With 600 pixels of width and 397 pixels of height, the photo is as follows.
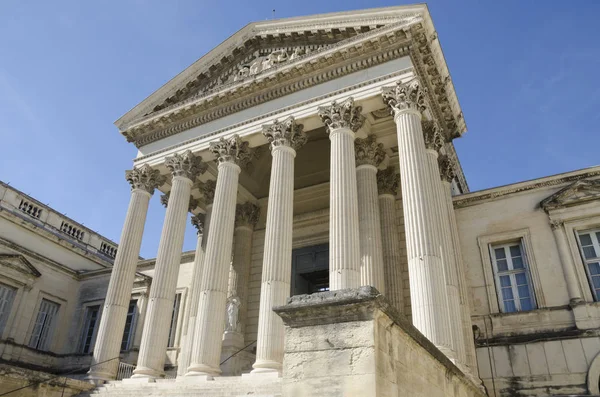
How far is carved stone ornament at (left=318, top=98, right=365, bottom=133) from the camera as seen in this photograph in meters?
15.2

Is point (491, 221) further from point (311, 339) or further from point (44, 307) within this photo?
point (44, 307)

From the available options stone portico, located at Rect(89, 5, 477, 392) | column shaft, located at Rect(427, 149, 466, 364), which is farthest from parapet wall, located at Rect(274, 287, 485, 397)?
column shaft, located at Rect(427, 149, 466, 364)

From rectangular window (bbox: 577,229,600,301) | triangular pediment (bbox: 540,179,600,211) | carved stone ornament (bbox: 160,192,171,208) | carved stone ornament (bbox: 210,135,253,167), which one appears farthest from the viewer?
carved stone ornament (bbox: 160,192,171,208)

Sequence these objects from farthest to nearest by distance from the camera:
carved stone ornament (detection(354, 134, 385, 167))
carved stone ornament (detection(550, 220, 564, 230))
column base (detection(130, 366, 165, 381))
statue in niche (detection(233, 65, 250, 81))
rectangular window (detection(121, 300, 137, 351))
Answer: rectangular window (detection(121, 300, 137, 351))
statue in niche (detection(233, 65, 250, 81))
carved stone ornament (detection(354, 134, 385, 167))
carved stone ornament (detection(550, 220, 564, 230))
column base (detection(130, 366, 165, 381))

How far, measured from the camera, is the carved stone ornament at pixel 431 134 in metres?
16.0

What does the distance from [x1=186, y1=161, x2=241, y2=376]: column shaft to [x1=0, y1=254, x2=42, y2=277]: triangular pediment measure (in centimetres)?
1262

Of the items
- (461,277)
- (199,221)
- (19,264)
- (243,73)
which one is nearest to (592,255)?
(461,277)

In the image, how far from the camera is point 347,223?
44.2 ft

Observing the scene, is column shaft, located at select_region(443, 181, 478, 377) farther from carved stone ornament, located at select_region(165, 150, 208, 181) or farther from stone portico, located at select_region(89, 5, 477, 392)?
carved stone ornament, located at select_region(165, 150, 208, 181)

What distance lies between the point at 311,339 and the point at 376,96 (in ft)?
35.8

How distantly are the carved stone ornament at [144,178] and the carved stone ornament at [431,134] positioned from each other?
10.4m

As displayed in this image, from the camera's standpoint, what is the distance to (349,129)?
15.1 meters

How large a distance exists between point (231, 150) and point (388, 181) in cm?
593

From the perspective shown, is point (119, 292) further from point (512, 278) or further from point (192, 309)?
point (512, 278)
